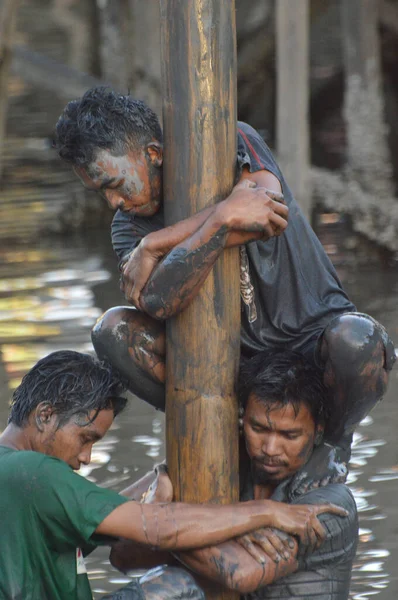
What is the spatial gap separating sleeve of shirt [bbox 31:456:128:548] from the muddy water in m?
1.24

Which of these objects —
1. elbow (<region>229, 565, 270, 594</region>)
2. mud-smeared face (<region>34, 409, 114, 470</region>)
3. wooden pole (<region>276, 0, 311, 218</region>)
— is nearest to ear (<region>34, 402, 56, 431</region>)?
Answer: mud-smeared face (<region>34, 409, 114, 470</region>)

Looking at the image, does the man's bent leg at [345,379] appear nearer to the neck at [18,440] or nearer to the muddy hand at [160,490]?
the muddy hand at [160,490]

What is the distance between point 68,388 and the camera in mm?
3613

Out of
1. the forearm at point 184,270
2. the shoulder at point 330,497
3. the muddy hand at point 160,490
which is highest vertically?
the forearm at point 184,270

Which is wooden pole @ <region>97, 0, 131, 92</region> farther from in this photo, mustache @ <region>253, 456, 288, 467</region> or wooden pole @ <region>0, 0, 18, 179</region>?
mustache @ <region>253, 456, 288, 467</region>

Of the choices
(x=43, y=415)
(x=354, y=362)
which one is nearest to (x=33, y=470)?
(x=43, y=415)

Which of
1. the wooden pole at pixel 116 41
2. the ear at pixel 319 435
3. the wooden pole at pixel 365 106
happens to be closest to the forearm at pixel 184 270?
the ear at pixel 319 435

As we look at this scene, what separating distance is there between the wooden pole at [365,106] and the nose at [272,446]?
6.24m

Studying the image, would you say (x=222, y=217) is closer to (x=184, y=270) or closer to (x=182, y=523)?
(x=184, y=270)

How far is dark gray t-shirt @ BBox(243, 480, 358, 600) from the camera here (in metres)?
3.73

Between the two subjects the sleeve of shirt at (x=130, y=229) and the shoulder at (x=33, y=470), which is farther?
the sleeve of shirt at (x=130, y=229)

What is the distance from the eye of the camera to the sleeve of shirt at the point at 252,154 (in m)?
3.63

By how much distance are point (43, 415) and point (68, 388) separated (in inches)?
4.4

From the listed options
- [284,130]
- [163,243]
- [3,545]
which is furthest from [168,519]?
[284,130]
